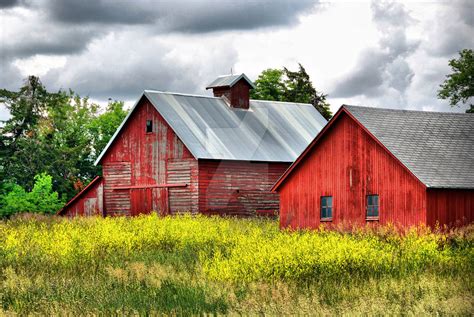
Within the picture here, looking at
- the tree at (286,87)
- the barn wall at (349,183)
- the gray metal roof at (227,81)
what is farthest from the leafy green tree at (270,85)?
the barn wall at (349,183)

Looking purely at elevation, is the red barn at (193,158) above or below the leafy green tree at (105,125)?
below

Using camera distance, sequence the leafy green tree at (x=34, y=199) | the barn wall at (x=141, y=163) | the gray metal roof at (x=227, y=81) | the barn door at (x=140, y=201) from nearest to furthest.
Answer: the barn wall at (x=141, y=163) → the barn door at (x=140, y=201) → the gray metal roof at (x=227, y=81) → the leafy green tree at (x=34, y=199)

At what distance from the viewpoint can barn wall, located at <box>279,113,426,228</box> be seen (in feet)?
102

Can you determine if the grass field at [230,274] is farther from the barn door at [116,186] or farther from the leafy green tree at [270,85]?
the leafy green tree at [270,85]

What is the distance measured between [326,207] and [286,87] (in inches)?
1372

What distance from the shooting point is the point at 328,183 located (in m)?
34.5

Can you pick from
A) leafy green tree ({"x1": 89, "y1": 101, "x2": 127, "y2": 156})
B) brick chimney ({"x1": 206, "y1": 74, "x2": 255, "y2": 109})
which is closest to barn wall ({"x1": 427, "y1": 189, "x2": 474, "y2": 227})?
brick chimney ({"x1": 206, "y1": 74, "x2": 255, "y2": 109})

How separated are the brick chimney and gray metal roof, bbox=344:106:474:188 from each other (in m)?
15.7

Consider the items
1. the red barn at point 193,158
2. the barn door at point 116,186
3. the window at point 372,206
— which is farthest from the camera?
the barn door at point 116,186

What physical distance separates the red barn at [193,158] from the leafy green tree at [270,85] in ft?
58.5

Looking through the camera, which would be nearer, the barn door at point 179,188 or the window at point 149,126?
the barn door at point 179,188

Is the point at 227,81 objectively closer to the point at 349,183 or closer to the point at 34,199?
the point at 34,199

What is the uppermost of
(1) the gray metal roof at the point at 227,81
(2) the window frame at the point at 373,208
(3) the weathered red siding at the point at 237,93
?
(1) the gray metal roof at the point at 227,81

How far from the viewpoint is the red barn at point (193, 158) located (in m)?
44.0
